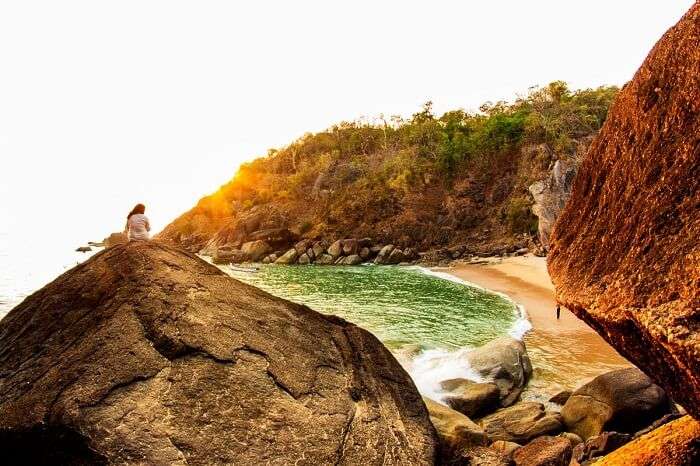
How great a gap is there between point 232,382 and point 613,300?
10.4ft

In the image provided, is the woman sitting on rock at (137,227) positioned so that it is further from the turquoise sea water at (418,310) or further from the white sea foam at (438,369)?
the turquoise sea water at (418,310)

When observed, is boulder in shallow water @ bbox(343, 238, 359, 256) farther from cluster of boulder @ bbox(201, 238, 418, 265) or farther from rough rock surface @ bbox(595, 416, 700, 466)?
rough rock surface @ bbox(595, 416, 700, 466)

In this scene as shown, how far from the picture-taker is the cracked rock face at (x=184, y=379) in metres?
3.77

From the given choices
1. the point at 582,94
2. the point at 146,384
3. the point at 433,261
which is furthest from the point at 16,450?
the point at 582,94

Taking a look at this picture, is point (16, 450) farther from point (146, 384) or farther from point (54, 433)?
point (146, 384)

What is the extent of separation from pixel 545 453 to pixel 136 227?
741cm

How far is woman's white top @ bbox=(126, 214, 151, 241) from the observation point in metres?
8.17

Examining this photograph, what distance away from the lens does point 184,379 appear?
162 inches

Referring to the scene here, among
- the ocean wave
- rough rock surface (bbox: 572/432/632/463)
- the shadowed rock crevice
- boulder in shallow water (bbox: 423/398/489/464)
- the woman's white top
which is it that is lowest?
the ocean wave

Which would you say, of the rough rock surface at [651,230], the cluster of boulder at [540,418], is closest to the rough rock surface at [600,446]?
the cluster of boulder at [540,418]

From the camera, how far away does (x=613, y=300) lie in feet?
10.6

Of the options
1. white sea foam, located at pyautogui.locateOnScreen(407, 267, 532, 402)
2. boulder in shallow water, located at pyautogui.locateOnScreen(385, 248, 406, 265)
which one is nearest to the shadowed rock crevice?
white sea foam, located at pyautogui.locateOnScreen(407, 267, 532, 402)

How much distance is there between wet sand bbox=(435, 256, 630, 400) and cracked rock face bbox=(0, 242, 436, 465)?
7871mm

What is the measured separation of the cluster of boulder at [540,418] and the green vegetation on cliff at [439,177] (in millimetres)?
40589
